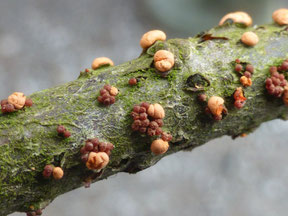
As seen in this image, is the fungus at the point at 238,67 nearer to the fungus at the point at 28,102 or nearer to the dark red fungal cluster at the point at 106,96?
the dark red fungal cluster at the point at 106,96

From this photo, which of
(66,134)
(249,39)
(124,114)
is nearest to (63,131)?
(66,134)

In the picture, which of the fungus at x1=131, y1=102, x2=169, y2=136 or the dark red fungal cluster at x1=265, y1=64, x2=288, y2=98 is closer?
the fungus at x1=131, y1=102, x2=169, y2=136

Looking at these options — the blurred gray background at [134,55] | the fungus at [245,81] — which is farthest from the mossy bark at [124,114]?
the blurred gray background at [134,55]

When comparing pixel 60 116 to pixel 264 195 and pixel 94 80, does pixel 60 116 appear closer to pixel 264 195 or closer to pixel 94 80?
pixel 94 80

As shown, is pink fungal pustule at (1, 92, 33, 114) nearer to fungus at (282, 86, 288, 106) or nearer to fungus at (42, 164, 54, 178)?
fungus at (42, 164, 54, 178)

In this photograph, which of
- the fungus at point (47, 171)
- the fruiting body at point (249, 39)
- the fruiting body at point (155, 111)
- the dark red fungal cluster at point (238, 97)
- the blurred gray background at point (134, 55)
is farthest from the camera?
the blurred gray background at point (134, 55)

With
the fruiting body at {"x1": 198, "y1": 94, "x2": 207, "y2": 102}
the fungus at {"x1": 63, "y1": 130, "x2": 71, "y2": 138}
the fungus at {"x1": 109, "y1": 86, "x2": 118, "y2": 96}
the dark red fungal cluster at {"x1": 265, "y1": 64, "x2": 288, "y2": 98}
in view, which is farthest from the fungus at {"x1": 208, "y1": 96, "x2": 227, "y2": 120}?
the fungus at {"x1": 63, "y1": 130, "x2": 71, "y2": 138}

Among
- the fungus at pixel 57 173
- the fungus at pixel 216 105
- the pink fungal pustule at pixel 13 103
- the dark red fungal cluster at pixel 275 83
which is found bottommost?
the fungus at pixel 57 173

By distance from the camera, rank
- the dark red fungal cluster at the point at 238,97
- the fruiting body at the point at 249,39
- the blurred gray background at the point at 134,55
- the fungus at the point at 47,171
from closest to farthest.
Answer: the fungus at the point at 47,171 → the dark red fungal cluster at the point at 238,97 → the fruiting body at the point at 249,39 → the blurred gray background at the point at 134,55
